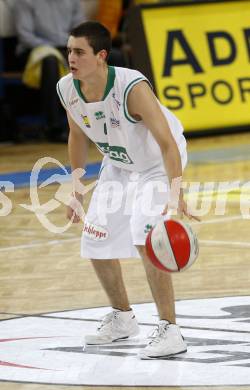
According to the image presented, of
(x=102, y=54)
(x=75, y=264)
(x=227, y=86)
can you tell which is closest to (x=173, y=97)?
(x=227, y=86)

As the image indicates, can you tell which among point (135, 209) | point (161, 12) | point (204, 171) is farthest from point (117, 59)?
point (135, 209)

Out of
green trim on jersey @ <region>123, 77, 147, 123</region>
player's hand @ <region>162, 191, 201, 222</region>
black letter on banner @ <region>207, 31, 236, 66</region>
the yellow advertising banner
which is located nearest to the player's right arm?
green trim on jersey @ <region>123, 77, 147, 123</region>

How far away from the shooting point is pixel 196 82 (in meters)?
14.2

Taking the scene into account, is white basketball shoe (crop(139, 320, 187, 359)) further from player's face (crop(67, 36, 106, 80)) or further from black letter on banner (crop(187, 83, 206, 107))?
black letter on banner (crop(187, 83, 206, 107))

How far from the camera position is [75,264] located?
8062 mm

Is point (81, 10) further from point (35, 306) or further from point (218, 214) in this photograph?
point (35, 306)

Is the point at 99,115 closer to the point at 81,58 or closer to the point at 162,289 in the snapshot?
the point at 81,58

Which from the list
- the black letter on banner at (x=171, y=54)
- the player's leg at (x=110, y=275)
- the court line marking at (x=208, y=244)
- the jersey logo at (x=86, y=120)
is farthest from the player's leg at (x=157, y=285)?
the black letter on banner at (x=171, y=54)

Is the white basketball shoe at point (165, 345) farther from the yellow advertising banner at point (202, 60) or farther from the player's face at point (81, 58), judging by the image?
the yellow advertising banner at point (202, 60)

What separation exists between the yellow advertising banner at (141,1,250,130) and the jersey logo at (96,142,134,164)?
8003 mm

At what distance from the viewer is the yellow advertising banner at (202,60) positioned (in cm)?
1407

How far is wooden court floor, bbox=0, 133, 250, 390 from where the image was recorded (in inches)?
274

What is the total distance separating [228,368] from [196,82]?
916 centimetres

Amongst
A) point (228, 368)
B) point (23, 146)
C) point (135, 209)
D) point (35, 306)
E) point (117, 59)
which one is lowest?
point (23, 146)
